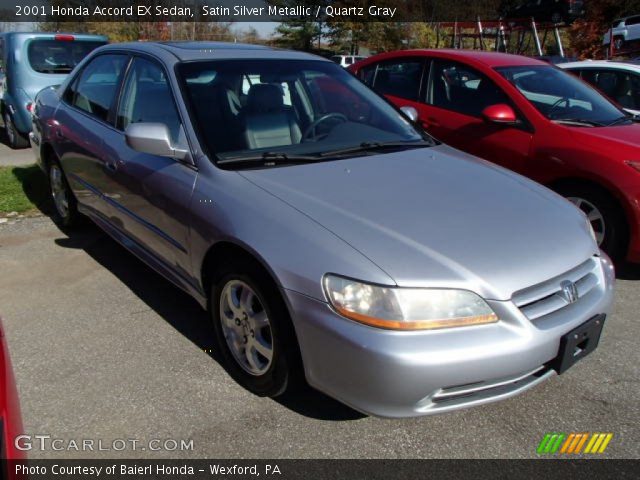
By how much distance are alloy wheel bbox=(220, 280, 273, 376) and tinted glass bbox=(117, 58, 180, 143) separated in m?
0.92

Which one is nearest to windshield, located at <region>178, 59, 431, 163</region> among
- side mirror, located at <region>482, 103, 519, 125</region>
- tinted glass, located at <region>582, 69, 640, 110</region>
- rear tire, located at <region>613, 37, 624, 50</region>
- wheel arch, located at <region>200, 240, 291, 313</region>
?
wheel arch, located at <region>200, 240, 291, 313</region>

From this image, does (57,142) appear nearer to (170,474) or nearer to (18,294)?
(18,294)

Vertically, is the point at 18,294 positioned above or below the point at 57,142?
below

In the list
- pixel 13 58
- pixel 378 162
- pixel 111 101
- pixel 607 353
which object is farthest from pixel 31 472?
pixel 13 58

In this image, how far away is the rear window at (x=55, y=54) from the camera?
312 inches

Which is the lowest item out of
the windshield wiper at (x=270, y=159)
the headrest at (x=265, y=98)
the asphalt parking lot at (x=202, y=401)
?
the asphalt parking lot at (x=202, y=401)

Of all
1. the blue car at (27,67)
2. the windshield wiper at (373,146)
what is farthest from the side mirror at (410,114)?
the blue car at (27,67)

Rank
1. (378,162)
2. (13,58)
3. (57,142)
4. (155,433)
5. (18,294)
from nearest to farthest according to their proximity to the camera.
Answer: (155,433) → (378,162) → (18,294) → (57,142) → (13,58)

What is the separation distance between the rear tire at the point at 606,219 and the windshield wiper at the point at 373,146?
1.50m

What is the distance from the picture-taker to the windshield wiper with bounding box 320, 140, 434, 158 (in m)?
3.03

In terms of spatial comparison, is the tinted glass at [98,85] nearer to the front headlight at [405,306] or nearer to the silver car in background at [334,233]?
the silver car in background at [334,233]

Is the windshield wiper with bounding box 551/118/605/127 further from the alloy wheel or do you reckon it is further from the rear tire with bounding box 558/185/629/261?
the alloy wheel

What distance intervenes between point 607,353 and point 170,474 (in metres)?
2.35

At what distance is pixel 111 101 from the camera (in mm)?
3721
